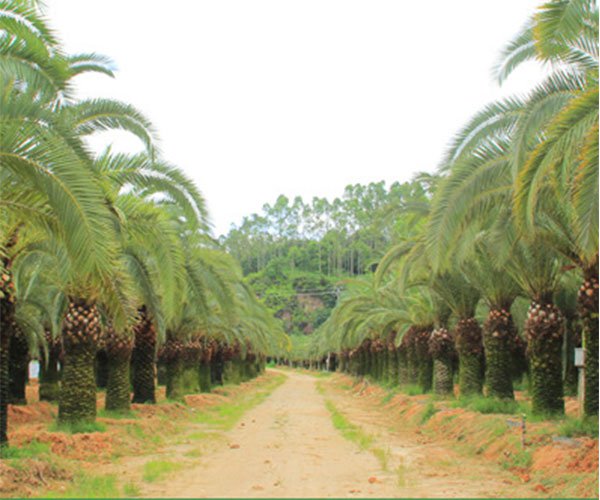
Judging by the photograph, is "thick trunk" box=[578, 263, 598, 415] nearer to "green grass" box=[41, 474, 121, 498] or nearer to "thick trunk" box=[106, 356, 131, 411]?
"green grass" box=[41, 474, 121, 498]

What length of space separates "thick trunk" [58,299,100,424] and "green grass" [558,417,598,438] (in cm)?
971

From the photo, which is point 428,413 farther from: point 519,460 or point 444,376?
point 519,460

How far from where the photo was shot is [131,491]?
9.31 meters

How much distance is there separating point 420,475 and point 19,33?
30.8 ft

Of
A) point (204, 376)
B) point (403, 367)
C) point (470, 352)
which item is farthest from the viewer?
point (204, 376)

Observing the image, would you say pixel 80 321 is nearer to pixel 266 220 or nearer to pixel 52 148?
pixel 52 148

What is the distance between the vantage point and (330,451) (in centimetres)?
1416

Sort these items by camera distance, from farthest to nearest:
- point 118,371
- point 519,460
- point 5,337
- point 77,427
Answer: point 118,371 < point 77,427 < point 5,337 < point 519,460

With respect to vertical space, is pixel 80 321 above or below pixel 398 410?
above

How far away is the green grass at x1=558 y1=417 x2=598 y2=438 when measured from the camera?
12.3 meters

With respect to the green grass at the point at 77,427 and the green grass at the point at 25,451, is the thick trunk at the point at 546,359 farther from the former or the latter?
the green grass at the point at 25,451

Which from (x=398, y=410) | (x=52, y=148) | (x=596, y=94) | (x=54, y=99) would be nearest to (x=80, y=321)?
(x=54, y=99)

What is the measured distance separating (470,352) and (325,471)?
1125 cm

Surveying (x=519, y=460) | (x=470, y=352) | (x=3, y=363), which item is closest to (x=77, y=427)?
(x=3, y=363)
